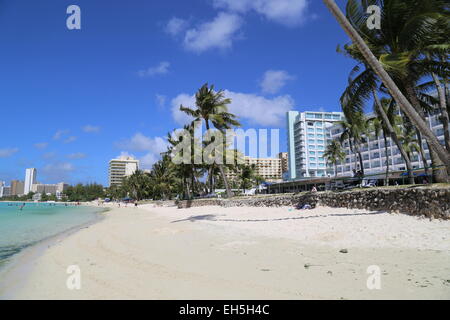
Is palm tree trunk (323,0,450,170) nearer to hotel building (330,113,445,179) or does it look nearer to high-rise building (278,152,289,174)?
hotel building (330,113,445,179)

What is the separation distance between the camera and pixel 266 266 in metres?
6.11

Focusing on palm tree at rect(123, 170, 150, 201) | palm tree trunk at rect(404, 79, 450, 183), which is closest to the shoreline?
palm tree trunk at rect(404, 79, 450, 183)

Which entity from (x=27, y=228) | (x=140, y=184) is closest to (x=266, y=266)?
(x=27, y=228)

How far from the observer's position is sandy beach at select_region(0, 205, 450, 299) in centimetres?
464

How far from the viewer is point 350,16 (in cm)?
1199

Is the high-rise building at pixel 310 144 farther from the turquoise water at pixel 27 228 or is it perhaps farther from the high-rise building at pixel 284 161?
the turquoise water at pixel 27 228

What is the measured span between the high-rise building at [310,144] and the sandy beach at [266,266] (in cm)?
11914

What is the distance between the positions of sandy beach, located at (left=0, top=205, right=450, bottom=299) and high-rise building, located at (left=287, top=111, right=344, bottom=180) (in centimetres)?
11914

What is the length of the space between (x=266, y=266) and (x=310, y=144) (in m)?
127

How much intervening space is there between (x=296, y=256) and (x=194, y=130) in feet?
112

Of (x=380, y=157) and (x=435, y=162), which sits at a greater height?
(x=380, y=157)

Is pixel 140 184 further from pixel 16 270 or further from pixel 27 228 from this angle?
pixel 16 270
